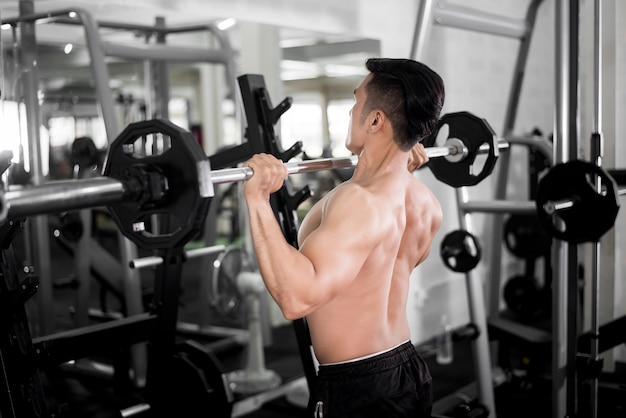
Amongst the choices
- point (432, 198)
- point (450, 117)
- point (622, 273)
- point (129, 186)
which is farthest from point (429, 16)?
point (622, 273)

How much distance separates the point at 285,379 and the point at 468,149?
2018 mm

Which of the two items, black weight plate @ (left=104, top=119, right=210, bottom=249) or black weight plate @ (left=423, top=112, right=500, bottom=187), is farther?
black weight plate @ (left=423, top=112, right=500, bottom=187)

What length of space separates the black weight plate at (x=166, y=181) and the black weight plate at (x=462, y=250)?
183 centimetres

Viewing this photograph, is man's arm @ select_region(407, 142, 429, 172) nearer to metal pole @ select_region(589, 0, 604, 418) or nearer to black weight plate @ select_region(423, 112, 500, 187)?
black weight plate @ select_region(423, 112, 500, 187)

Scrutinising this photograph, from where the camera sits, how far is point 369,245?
1490 mm

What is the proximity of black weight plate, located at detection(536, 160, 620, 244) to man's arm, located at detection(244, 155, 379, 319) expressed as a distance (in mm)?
1049

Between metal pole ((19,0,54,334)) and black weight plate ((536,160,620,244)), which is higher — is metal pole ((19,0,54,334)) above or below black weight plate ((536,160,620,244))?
above

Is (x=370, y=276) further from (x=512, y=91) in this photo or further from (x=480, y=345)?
(x=512, y=91)

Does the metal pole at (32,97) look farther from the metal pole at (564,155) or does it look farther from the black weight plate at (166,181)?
the metal pole at (564,155)

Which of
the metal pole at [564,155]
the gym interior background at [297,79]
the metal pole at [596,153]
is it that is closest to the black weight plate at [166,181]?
the metal pole at [596,153]

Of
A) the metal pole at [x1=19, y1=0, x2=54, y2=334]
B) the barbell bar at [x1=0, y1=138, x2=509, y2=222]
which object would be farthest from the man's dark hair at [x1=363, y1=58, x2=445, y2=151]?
the metal pole at [x1=19, y1=0, x2=54, y2=334]

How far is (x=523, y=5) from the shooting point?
16.9 feet

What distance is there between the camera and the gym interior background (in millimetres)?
3355

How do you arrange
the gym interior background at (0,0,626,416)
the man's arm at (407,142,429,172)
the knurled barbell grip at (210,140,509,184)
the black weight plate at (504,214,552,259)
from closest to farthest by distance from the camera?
the knurled barbell grip at (210,140,509,184) → the man's arm at (407,142,429,172) → the gym interior background at (0,0,626,416) → the black weight plate at (504,214,552,259)
